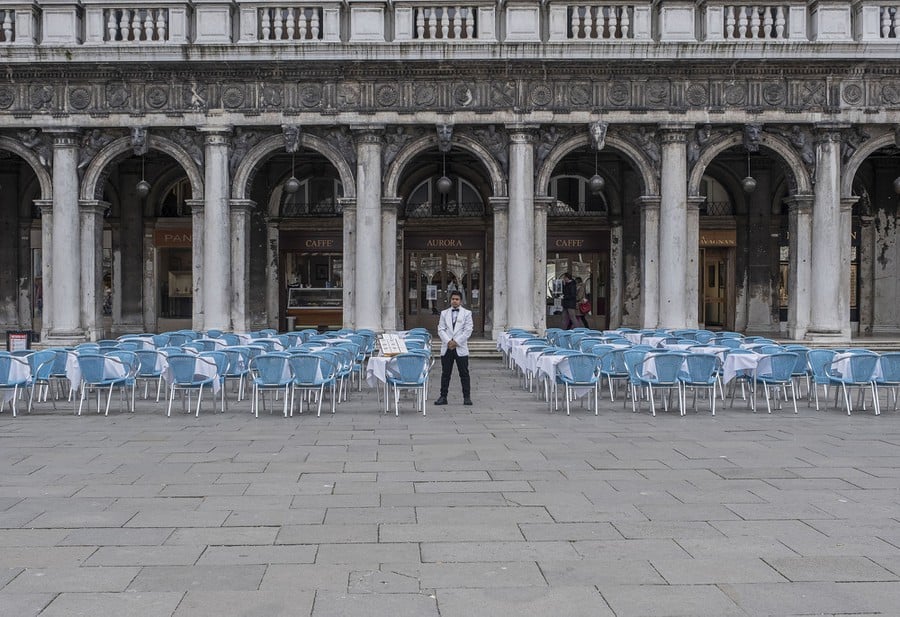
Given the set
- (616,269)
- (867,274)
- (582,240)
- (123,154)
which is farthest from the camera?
(582,240)

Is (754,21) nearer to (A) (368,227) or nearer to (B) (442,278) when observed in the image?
(A) (368,227)

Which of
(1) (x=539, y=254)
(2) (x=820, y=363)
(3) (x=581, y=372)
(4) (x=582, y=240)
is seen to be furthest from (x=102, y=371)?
(4) (x=582, y=240)

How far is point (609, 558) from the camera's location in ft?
18.0

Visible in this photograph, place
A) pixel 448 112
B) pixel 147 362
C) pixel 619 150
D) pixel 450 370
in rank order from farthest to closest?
pixel 619 150 < pixel 448 112 < pixel 450 370 < pixel 147 362

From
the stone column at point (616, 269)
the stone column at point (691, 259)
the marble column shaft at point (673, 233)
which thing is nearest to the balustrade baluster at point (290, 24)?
the marble column shaft at point (673, 233)

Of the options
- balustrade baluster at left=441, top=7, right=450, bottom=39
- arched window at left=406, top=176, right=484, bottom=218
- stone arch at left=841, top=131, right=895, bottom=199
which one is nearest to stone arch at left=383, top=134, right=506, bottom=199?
balustrade baluster at left=441, top=7, right=450, bottom=39

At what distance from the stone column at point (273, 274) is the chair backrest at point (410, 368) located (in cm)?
1481

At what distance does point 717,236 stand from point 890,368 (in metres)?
14.6

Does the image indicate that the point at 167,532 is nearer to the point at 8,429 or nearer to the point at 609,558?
the point at 609,558

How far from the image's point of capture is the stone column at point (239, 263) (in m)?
22.0

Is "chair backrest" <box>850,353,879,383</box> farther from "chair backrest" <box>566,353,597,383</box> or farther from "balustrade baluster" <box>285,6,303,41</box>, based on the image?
"balustrade baluster" <box>285,6,303,41</box>

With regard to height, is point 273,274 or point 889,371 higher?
point 273,274

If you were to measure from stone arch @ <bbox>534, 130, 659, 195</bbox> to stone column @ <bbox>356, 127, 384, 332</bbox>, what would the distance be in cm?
389

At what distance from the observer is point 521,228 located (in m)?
21.6
